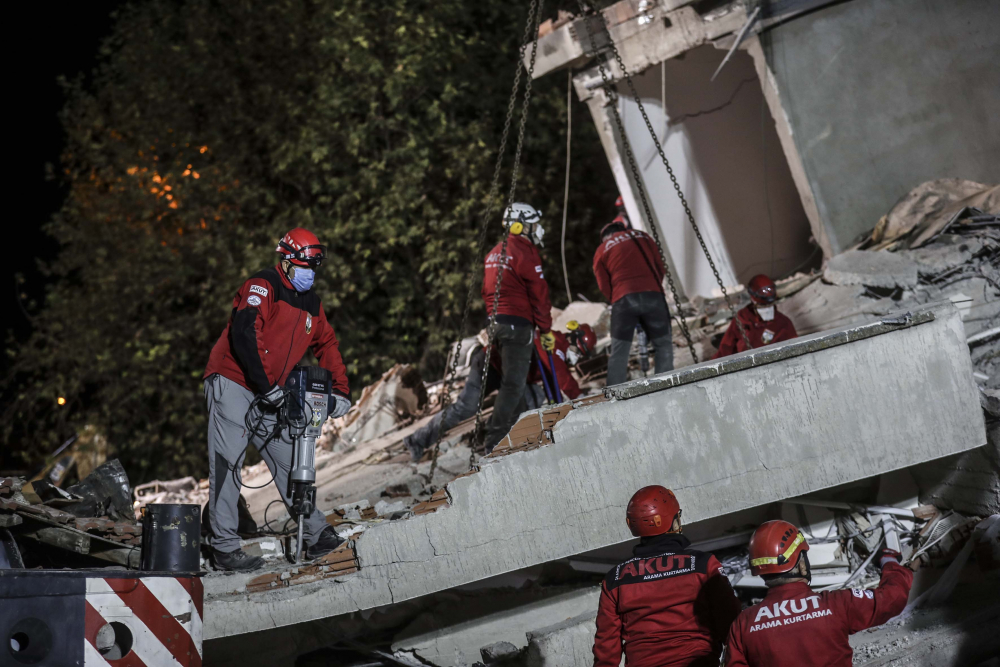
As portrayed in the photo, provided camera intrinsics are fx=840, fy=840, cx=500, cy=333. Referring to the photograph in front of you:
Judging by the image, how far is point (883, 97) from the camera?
28.0 feet

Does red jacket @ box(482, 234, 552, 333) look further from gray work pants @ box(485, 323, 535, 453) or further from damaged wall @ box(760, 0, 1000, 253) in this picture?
damaged wall @ box(760, 0, 1000, 253)

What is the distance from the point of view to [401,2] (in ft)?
48.9

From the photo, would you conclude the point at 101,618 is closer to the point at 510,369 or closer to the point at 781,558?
the point at 781,558

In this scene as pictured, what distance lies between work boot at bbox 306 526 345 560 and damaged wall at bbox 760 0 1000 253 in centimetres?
623

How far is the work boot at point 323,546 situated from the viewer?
481cm

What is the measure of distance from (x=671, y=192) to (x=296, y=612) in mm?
7956

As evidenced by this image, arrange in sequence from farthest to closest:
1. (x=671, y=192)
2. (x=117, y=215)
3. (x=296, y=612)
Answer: (x=117, y=215)
(x=671, y=192)
(x=296, y=612)

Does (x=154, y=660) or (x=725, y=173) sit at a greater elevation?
(x=725, y=173)

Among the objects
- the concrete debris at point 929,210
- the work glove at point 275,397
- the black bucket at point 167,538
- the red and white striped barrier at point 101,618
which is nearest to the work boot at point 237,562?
the black bucket at point 167,538

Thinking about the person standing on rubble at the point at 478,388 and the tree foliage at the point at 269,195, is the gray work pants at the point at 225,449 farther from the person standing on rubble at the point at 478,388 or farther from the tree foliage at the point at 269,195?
the tree foliage at the point at 269,195

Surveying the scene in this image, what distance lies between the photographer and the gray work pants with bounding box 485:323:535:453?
6148 millimetres

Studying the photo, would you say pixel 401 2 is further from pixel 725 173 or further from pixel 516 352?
pixel 516 352

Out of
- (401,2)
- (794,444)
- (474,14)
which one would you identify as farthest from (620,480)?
(474,14)

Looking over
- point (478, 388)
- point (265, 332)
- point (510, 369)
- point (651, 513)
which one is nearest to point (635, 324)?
point (510, 369)
